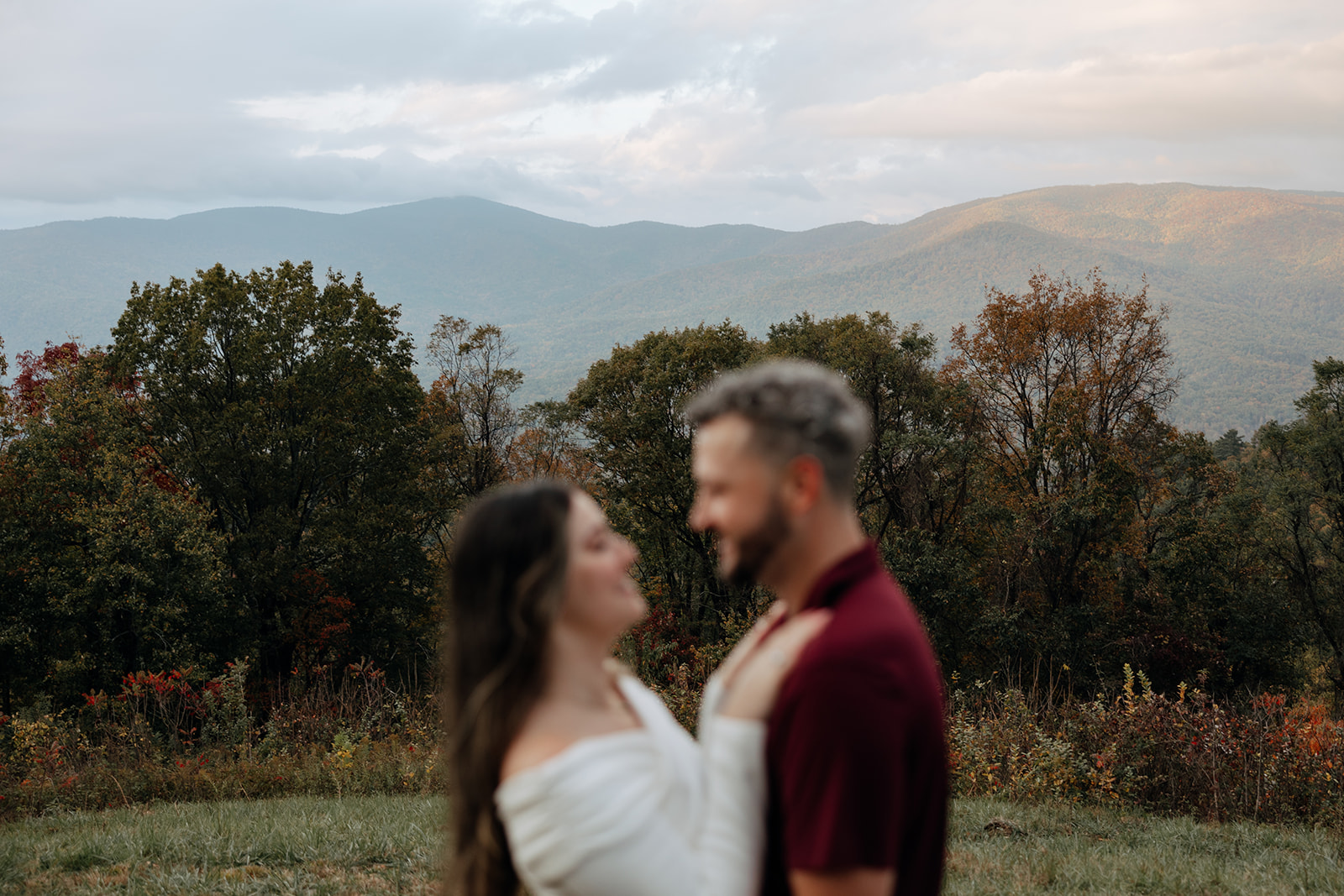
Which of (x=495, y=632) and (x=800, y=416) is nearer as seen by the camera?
(x=800, y=416)

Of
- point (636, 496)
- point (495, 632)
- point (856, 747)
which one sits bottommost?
point (636, 496)

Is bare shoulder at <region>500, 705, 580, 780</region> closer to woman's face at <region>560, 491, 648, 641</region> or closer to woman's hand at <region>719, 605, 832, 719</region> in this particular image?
woman's face at <region>560, 491, 648, 641</region>

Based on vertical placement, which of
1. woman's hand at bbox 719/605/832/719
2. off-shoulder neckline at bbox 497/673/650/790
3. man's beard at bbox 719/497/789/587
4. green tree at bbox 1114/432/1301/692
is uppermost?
A: man's beard at bbox 719/497/789/587

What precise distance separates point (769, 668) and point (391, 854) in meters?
5.77

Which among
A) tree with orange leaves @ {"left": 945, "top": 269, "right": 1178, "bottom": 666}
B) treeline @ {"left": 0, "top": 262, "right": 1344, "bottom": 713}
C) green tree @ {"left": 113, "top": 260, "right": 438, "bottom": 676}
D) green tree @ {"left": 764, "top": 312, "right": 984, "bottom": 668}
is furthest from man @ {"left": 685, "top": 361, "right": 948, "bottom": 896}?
tree with orange leaves @ {"left": 945, "top": 269, "right": 1178, "bottom": 666}

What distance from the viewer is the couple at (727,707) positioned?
148 centimetres

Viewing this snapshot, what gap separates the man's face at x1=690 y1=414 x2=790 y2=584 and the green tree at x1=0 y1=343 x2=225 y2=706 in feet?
77.1

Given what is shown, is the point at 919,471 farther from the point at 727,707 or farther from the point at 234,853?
the point at 727,707

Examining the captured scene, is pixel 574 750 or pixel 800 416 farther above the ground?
pixel 800 416

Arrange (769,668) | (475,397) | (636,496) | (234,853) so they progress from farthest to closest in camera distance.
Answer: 1. (475,397)
2. (636,496)
3. (234,853)
4. (769,668)

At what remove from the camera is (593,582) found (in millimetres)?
1812

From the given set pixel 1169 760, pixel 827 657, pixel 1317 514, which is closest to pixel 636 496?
pixel 1169 760

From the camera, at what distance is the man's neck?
1.68 meters

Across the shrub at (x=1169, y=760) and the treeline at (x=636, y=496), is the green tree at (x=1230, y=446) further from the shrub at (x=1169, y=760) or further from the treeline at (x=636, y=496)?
the shrub at (x=1169, y=760)
